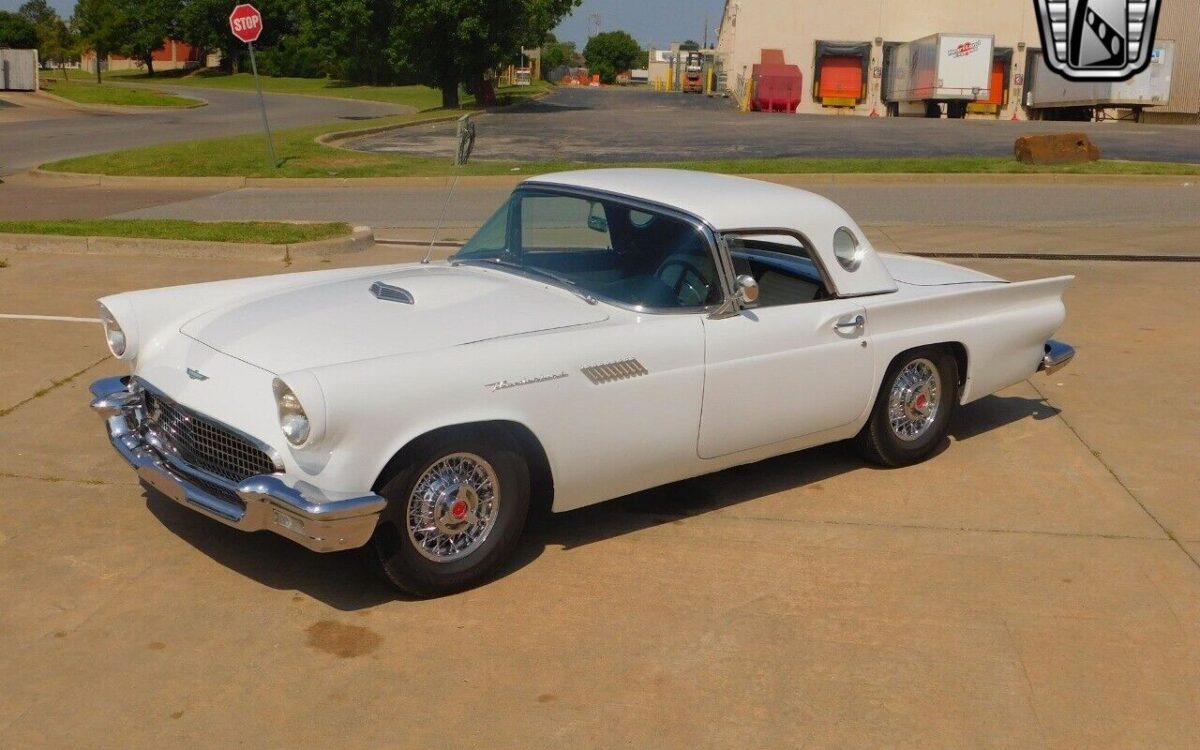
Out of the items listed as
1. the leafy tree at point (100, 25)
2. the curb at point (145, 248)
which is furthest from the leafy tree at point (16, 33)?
the curb at point (145, 248)

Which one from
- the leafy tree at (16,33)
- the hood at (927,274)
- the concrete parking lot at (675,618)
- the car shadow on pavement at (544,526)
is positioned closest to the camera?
the concrete parking lot at (675,618)

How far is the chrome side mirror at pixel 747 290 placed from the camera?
4977mm

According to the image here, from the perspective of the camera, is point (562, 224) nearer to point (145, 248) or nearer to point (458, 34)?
point (145, 248)

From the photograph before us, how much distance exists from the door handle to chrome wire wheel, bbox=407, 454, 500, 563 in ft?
5.90

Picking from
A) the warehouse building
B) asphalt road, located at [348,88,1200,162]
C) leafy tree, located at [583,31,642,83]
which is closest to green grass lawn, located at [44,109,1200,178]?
asphalt road, located at [348,88,1200,162]

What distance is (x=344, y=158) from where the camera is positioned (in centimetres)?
2250

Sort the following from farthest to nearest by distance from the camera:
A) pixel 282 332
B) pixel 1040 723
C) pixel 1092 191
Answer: pixel 1092 191 → pixel 282 332 → pixel 1040 723

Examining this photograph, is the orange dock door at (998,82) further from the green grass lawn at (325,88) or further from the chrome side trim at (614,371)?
the chrome side trim at (614,371)

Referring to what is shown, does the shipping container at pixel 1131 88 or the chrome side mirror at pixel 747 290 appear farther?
the shipping container at pixel 1131 88

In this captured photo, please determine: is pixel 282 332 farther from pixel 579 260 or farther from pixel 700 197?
pixel 700 197

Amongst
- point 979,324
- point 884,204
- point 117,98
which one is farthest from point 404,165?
point 117,98

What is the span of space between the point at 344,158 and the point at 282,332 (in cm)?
1852

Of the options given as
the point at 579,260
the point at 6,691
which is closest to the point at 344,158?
the point at 579,260
